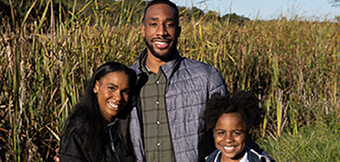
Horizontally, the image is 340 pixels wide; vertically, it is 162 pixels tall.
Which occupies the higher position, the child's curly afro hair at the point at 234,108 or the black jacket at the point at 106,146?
the child's curly afro hair at the point at 234,108

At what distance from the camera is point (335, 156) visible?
3.89 m

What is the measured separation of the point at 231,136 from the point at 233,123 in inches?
3.1

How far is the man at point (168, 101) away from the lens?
8.15 feet

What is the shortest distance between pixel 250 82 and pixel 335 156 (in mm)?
1668

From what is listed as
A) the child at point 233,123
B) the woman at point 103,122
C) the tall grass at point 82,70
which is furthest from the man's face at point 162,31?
the tall grass at point 82,70

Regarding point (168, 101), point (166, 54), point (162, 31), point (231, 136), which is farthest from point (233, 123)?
point (162, 31)

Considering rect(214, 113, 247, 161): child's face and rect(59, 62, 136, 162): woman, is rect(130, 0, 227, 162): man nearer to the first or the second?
rect(59, 62, 136, 162): woman

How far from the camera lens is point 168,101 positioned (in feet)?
8.20

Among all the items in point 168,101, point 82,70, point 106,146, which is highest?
point 82,70

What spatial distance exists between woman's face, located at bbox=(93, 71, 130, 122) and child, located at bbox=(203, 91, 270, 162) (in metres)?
0.53

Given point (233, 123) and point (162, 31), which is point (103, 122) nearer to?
point (162, 31)

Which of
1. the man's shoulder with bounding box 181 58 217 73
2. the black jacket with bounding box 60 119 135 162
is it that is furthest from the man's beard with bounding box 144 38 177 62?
the black jacket with bounding box 60 119 135 162

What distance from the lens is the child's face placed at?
226 centimetres

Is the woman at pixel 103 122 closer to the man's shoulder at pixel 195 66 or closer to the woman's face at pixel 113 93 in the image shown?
the woman's face at pixel 113 93
